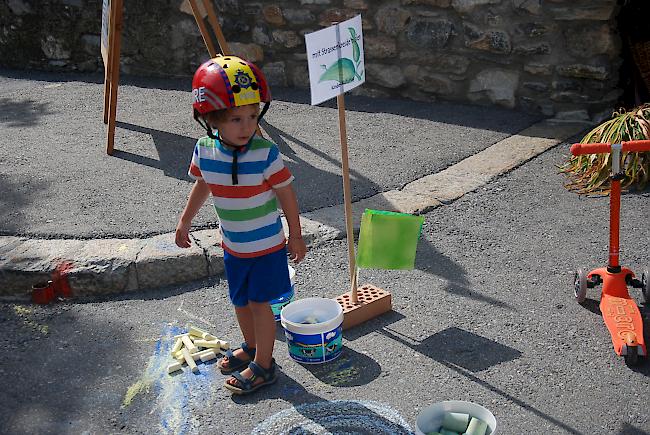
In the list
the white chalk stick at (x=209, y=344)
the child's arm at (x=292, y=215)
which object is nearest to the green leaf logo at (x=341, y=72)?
the child's arm at (x=292, y=215)

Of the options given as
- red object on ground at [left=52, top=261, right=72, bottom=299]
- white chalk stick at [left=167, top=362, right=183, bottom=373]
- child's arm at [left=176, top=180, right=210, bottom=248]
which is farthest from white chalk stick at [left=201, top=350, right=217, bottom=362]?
red object on ground at [left=52, top=261, right=72, bottom=299]

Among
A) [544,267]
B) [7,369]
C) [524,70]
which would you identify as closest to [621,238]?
[544,267]

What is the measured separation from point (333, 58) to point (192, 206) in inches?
36.9

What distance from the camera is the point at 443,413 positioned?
311 cm

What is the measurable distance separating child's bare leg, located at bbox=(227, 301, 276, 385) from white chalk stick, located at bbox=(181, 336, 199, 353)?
0.34 m

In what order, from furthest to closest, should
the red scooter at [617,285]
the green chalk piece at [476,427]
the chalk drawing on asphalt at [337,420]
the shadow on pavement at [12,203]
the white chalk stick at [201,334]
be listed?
the shadow on pavement at [12,203] < the white chalk stick at [201,334] < the red scooter at [617,285] < the chalk drawing on asphalt at [337,420] < the green chalk piece at [476,427]

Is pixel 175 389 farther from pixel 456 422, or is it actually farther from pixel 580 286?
pixel 580 286

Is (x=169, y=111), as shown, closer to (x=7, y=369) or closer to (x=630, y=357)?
(x=7, y=369)

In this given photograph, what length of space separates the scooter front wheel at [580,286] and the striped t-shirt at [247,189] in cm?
154

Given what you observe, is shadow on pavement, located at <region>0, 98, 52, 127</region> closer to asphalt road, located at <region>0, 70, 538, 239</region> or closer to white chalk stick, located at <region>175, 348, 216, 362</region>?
asphalt road, located at <region>0, 70, 538, 239</region>

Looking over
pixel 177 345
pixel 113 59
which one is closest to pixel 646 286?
pixel 177 345

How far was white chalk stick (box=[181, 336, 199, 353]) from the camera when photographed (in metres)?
3.86

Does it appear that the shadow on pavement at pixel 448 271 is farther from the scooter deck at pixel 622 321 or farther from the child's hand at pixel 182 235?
the child's hand at pixel 182 235

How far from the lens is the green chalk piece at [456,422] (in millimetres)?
3047
